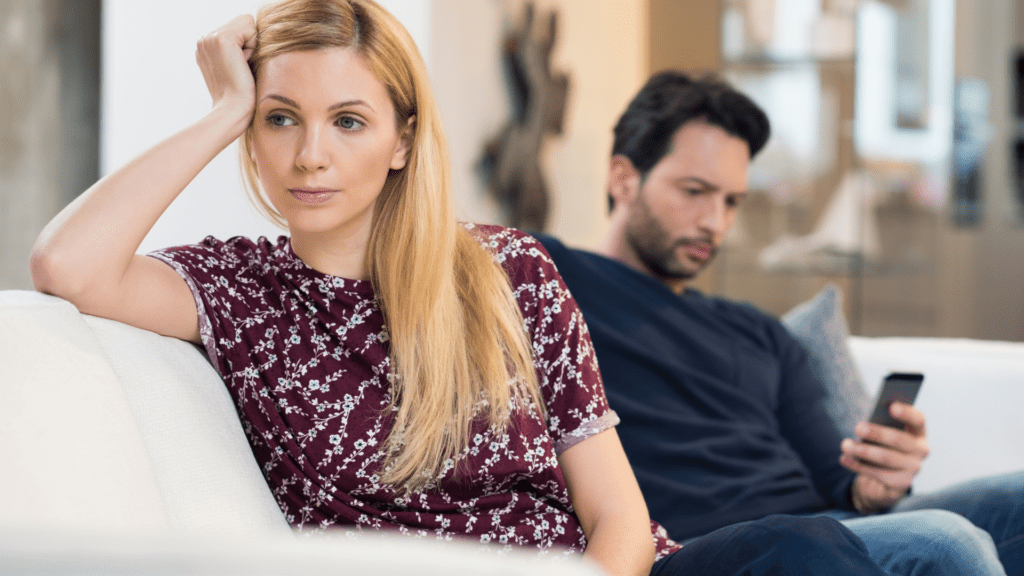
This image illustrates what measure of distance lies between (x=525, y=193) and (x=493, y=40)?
0.48m

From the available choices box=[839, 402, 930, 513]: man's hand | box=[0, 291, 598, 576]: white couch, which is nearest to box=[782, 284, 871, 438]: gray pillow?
box=[839, 402, 930, 513]: man's hand

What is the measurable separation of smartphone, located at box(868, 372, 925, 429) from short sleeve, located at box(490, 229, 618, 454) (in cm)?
63

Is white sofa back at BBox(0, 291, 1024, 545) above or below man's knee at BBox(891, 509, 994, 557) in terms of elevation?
above

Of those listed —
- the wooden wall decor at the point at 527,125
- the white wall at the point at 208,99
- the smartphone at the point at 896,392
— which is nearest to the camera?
the smartphone at the point at 896,392

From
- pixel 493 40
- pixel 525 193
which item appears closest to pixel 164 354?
pixel 493 40

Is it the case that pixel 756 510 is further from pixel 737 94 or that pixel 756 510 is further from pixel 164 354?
pixel 164 354

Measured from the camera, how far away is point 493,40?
Result: 2377 mm

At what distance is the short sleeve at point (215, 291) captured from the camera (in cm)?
109

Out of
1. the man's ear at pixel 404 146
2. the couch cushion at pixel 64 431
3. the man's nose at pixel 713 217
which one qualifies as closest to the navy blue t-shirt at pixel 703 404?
the man's nose at pixel 713 217

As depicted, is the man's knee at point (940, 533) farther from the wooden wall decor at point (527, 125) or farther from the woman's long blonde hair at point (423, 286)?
the wooden wall decor at point (527, 125)

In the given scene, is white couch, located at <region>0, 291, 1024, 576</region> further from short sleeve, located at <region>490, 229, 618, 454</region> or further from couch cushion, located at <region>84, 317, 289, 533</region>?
short sleeve, located at <region>490, 229, 618, 454</region>

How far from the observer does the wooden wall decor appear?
8.24 feet

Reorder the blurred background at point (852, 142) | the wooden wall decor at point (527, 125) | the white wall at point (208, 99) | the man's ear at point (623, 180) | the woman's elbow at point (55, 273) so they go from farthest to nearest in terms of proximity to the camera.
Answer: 1. the blurred background at point (852, 142)
2. the wooden wall decor at point (527, 125)
3. the man's ear at point (623, 180)
4. the white wall at point (208, 99)
5. the woman's elbow at point (55, 273)

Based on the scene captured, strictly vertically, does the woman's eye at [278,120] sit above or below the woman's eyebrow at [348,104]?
below
